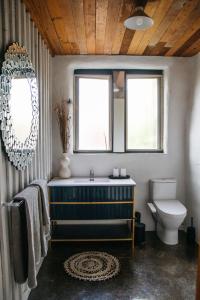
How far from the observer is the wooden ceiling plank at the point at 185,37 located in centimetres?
238

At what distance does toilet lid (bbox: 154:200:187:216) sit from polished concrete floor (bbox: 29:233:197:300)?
1.53ft

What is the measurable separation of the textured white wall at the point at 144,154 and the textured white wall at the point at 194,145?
10 cm

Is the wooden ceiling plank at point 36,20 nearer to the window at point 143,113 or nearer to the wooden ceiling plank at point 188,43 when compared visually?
the window at point 143,113

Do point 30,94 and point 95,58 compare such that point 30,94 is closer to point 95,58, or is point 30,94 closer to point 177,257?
point 95,58

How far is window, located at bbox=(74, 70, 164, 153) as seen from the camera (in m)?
3.47

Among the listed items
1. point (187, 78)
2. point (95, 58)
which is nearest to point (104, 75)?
point (95, 58)

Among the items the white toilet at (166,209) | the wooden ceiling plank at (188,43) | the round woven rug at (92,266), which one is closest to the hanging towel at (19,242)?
the round woven rug at (92,266)

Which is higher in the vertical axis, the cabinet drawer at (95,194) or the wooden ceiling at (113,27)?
the wooden ceiling at (113,27)

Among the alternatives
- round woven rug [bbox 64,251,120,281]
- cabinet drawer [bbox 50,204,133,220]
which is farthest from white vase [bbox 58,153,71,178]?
round woven rug [bbox 64,251,120,281]

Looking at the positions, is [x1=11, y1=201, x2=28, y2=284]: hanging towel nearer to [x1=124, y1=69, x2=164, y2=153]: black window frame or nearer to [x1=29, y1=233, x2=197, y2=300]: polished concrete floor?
[x1=29, y1=233, x2=197, y2=300]: polished concrete floor

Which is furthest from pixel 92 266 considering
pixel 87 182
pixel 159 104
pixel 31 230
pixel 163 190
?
pixel 159 104

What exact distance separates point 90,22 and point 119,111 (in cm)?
135

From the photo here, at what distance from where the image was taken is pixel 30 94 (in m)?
2.12

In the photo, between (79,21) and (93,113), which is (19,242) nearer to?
(79,21)
